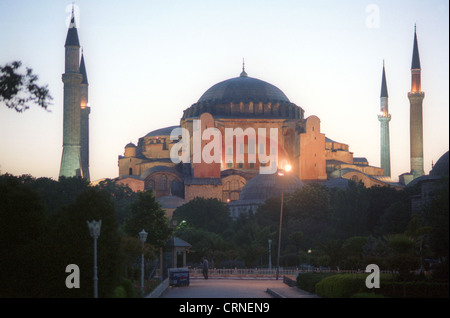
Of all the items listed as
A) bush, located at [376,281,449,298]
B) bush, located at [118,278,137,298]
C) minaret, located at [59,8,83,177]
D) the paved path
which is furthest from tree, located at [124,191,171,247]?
A: minaret, located at [59,8,83,177]

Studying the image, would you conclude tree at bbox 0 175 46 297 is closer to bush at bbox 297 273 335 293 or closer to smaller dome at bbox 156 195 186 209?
bush at bbox 297 273 335 293

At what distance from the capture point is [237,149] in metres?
82.8

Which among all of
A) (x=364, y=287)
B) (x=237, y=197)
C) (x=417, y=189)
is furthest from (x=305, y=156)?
(x=364, y=287)

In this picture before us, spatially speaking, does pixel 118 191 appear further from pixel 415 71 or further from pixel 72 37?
pixel 415 71

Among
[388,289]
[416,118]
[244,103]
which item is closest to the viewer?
[388,289]

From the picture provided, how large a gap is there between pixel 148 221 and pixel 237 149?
51753 millimetres

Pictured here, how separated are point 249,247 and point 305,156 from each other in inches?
1283

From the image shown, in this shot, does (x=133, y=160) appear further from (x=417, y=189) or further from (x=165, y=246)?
(x=165, y=246)

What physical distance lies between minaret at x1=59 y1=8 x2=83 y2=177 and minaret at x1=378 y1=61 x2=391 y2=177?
101 ft

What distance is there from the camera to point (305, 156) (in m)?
77.7

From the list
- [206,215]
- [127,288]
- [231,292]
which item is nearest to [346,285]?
[127,288]

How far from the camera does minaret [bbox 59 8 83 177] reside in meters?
65.1

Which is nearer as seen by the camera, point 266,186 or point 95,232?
point 95,232
